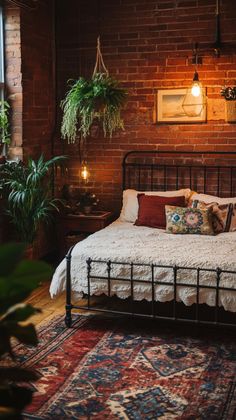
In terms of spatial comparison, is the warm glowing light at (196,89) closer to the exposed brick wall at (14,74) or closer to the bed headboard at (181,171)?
the bed headboard at (181,171)

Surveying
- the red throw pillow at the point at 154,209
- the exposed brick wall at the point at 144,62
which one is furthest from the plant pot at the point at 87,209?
the red throw pillow at the point at 154,209

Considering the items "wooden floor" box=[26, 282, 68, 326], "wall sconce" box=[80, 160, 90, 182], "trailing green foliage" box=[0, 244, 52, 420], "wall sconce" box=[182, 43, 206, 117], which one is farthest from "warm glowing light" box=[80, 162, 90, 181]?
"trailing green foliage" box=[0, 244, 52, 420]

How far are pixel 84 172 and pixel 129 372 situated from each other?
127 inches

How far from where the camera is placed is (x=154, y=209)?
5855mm

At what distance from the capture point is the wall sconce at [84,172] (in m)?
6.68

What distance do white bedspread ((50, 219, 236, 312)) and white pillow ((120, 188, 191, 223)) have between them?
862 millimetres

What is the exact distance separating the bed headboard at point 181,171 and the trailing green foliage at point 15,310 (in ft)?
16.6

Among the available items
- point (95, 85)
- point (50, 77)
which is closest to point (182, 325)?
point (95, 85)

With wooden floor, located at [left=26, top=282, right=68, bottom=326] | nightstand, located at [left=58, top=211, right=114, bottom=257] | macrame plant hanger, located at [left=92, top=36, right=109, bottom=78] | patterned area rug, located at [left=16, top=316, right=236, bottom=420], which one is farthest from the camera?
nightstand, located at [left=58, top=211, right=114, bottom=257]

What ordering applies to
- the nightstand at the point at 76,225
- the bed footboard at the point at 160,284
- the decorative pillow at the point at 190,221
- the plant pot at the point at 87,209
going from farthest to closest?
the plant pot at the point at 87,209, the nightstand at the point at 76,225, the decorative pillow at the point at 190,221, the bed footboard at the point at 160,284

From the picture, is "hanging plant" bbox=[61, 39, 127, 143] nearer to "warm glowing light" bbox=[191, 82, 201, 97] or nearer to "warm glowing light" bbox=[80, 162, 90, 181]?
"warm glowing light" bbox=[191, 82, 201, 97]

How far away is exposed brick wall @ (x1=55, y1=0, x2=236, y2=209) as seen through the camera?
6.15 meters

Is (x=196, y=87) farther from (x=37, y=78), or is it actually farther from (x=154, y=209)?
(x=37, y=78)

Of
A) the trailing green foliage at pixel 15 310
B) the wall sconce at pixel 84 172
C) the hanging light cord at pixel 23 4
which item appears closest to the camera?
the trailing green foliage at pixel 15 310
